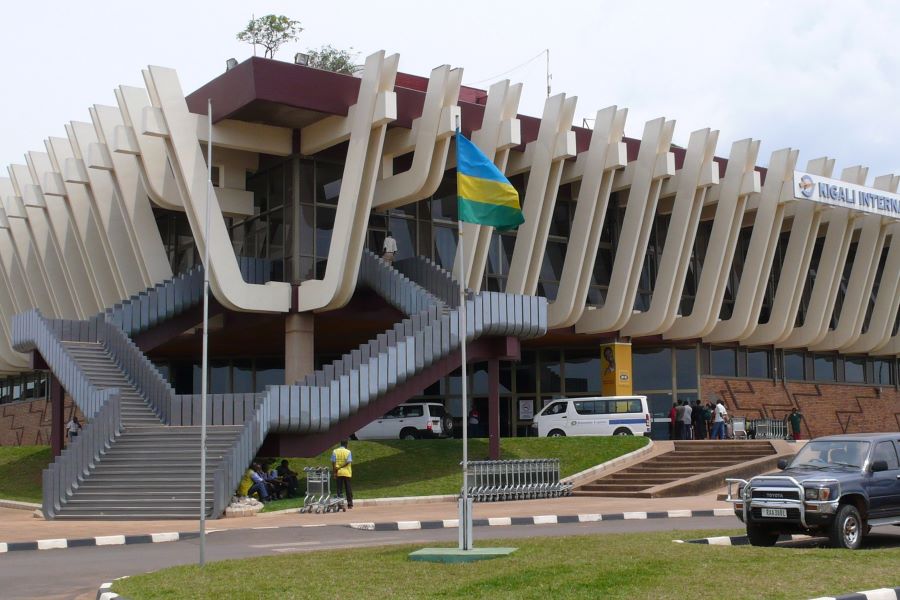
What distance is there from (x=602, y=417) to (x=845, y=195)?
12.9 metres

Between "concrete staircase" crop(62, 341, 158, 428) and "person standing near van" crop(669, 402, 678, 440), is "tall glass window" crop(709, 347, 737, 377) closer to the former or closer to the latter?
"person standing near van" crop(669, 402, 678, 440)

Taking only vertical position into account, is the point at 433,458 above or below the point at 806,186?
below

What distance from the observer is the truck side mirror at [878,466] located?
15.6m

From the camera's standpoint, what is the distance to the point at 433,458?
31.0 m

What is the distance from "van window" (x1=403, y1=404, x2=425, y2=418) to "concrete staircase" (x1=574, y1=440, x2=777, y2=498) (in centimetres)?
931

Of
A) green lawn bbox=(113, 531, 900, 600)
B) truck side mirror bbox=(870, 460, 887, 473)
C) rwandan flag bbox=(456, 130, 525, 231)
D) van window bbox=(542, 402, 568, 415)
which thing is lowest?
green lawn bbox=(113, 531, 900, 600)

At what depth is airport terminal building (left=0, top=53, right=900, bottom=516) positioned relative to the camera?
3047 centimetres

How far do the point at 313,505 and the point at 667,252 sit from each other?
59.8ft

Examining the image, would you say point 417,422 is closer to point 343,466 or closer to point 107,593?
point 343,466

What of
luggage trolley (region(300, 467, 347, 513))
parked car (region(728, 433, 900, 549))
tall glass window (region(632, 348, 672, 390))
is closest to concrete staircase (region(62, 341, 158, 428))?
luggage trolley (region(300, 467, 347, 513))

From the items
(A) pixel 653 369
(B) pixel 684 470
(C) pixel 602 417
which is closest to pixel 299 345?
(C) pixel 602 417

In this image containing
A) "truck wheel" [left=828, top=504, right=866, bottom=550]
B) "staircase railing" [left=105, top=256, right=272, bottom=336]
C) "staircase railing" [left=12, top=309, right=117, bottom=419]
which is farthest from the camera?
"staircase railing" [left=105, top=256, right=272, bottom=336]

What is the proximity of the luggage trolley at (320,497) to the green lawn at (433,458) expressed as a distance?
1684 mm

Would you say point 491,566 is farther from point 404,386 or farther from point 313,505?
point 404,386
